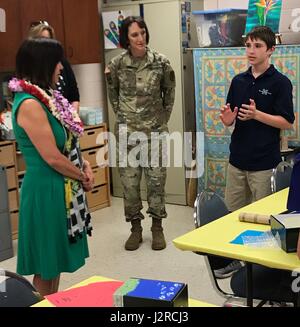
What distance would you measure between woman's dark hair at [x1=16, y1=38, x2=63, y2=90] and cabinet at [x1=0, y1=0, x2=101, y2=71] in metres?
2.10

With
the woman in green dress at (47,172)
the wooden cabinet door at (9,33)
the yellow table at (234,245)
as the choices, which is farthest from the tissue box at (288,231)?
the wooden cabinet door at (9,33)

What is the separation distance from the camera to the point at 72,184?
282 cm

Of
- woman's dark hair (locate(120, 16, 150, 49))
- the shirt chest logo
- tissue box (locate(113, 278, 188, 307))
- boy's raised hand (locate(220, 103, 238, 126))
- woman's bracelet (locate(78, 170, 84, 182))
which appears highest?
woman's dark hair (locate(120, 16, 150, 49))

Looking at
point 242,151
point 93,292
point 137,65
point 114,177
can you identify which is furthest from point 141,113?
point 93,292

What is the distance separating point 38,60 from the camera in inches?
104

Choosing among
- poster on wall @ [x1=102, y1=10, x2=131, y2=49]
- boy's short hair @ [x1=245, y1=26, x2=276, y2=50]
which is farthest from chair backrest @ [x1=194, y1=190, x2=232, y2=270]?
poster on wall @ [x1=102, y1=10, x2=131, y2=49]

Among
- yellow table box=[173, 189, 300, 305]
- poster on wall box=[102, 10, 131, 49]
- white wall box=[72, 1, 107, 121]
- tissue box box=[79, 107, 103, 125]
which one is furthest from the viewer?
white wall box=[72, 1, 107, 121]

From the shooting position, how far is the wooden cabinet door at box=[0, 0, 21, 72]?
462 centimetres

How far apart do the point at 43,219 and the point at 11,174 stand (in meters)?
1.91

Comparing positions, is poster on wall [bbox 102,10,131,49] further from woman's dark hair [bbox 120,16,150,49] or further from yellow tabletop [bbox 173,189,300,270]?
yellow tabletop [bbox 173,189,300,270]

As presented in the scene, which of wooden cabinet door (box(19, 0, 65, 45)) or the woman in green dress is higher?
wooden cabinet door (box(19, 0, 65, 45))

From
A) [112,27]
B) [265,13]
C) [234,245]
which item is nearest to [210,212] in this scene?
[234,245]

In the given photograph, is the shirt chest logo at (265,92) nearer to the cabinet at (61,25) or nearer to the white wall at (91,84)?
the cabinet at (61,25)
